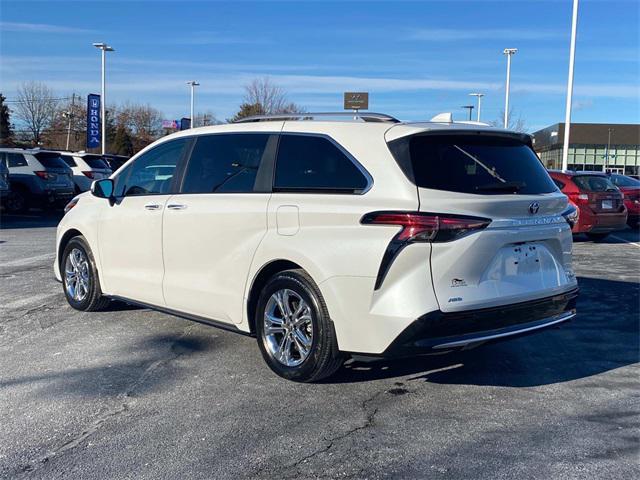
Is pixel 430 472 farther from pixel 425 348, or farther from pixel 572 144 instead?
pixel 572 144

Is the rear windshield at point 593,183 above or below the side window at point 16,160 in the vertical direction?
below

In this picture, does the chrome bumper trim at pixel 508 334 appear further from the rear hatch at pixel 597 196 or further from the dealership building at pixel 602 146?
the dealership building at pixel 602 146

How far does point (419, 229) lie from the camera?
3.88 metres

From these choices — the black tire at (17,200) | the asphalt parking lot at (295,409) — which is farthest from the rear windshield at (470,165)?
the black tire at (17,200)

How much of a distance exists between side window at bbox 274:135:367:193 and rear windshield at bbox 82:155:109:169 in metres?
17.6

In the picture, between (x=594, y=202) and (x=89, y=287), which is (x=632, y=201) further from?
(x=89, y=287)


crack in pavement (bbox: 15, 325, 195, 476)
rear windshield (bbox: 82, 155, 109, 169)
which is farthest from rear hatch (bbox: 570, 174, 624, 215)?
rear windshield (bbox: 82, 155, 109, 169)

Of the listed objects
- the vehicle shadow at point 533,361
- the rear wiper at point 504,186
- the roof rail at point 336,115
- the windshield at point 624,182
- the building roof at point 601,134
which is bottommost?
the vehicle shadow at point 533,361

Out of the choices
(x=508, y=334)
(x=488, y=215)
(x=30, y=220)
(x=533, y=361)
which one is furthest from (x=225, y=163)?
(x=30, y=220)

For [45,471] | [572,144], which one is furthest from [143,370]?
[572,144]

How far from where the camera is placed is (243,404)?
4227 mm

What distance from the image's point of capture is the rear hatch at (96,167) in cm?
2041

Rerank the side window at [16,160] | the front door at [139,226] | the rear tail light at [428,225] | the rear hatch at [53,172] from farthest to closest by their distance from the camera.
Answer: the side window at [16,160], the rear hatch at [53,172], the front door at [139,226], the rear tail light at [428,225]

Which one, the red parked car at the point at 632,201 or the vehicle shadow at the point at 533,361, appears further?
the red parked car at the point at 632,201
